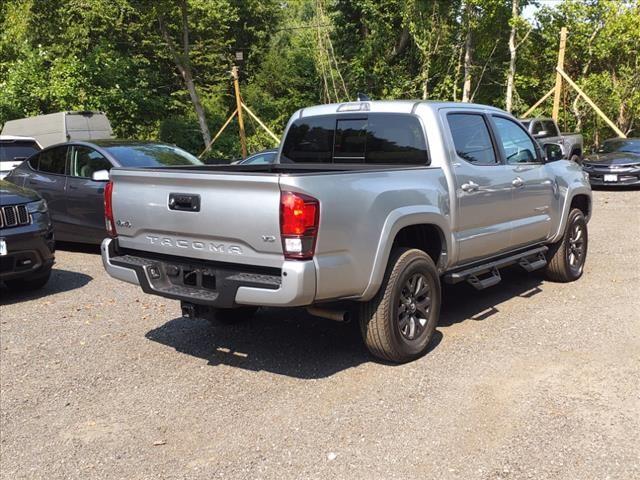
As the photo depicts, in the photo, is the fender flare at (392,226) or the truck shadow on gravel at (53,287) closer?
the fender flare at (392,226)

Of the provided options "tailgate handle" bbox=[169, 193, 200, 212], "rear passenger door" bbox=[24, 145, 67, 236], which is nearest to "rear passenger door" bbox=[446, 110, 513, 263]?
"tailgate handle" bbox=[169, 193, 200, 212]

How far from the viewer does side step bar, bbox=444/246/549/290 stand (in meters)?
5.01

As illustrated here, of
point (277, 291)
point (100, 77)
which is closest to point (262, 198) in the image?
point (277, 291)

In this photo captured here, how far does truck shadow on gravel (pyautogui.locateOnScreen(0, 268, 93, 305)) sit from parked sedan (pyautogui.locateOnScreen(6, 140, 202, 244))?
0.81 m

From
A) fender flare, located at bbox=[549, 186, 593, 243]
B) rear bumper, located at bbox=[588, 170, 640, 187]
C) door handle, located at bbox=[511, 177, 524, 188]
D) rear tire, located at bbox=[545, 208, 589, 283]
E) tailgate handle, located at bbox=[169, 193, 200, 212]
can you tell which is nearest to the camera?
tailgate handle, located at bbox=[169, 193, 200, 212]

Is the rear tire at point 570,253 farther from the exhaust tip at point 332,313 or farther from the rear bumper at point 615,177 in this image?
the rear bumper at point 615,177

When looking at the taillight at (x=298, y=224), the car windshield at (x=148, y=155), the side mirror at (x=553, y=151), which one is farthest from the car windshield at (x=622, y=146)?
the taillight at (x=298, y=224)

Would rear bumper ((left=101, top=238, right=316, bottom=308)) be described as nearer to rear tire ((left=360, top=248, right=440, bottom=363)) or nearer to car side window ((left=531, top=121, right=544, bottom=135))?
rear tire ((left=360, top=248, right=440, bottom=363))

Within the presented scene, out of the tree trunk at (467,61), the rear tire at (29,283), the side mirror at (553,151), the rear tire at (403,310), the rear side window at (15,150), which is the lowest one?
the rear tire at (29,283)

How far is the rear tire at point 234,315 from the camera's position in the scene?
5348 millimetres

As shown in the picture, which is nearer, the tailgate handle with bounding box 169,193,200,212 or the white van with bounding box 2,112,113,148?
the tailgate handle with bounding box 169,193,200,212

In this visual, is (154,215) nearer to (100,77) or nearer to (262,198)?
(262,198)

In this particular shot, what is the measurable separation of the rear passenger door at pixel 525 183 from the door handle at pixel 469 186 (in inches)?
28.2

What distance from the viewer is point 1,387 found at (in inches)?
171
